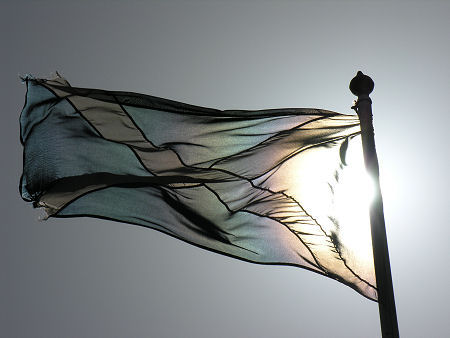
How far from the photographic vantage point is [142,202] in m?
7.09

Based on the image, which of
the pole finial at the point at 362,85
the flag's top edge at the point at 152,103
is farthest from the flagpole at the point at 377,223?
the flag's top edge at the point at 152,103

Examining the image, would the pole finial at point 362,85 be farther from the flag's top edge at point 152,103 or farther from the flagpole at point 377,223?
the flag's top edge at point 152,103

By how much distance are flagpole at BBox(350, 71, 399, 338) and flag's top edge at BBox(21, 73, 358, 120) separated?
0.71 metres

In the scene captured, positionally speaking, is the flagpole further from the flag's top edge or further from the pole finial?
the flag's top edge

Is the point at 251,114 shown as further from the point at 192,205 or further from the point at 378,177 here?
the point at 378,177

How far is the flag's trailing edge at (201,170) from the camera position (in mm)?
6797

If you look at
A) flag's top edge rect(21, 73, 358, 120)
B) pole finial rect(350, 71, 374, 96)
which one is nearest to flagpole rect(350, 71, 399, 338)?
pole finial rect(350, 71, 374, 96)

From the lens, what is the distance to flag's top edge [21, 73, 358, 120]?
22.2 feet

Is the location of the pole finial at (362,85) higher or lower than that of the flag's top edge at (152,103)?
lower

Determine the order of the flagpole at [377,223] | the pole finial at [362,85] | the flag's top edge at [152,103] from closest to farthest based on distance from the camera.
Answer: the flagpole at [377,223], the pole finial at [362,85], the flag's top edge at [152,103]

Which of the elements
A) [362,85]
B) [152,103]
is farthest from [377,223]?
[152,103]

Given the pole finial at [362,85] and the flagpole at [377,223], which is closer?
the flagpole at [377,223]

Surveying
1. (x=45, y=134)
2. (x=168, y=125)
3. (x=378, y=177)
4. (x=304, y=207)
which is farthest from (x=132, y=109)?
(x=378, y=177)

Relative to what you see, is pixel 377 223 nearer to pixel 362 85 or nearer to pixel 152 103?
pixel 362 85
